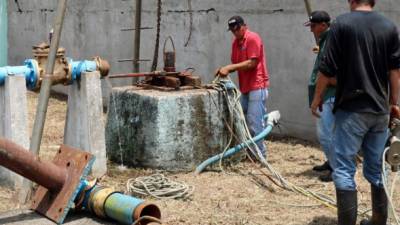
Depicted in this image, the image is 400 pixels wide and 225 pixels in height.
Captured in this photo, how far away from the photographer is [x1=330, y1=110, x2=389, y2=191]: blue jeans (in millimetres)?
4547

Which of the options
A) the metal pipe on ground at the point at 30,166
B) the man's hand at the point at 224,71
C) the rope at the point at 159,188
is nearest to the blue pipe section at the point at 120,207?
the metal pipe on ground at the point at 30,166

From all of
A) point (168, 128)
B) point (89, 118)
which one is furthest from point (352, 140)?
point (89, 118)

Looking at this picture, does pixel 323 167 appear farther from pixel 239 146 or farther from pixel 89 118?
pixel 89 118

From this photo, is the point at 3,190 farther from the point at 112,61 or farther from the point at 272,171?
the point at 112,61

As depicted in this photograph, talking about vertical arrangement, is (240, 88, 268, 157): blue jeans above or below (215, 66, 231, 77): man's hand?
below

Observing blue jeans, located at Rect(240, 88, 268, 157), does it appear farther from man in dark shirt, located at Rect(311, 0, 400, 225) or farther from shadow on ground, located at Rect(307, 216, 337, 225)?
man in dark shirt, located at Rect(311, 0, 400, 225)

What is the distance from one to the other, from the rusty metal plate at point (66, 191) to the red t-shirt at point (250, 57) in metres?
2.46

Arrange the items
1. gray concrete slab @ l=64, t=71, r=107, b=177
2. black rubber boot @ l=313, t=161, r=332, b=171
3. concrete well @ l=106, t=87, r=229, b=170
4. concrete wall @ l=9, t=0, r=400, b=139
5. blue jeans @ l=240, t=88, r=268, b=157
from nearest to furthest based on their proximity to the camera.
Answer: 1. gray concrete slab @ l=64, t=71, r=107, b=177
2. concrete well @ l=106, t=87, r=229, b=170
3. black rubber boot @ l=313, t=161, r=332, b=171
4. blue jeans @ l=240, t=88, r=268, b=157
5. concrete wall @ l=9, t=0, r=400, b=139

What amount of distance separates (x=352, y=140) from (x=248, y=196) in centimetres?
156

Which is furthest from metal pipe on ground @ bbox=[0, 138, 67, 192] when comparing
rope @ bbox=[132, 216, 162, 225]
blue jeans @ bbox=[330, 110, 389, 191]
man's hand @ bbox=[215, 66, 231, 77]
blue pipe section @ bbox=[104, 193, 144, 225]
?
man's hand @ bbox=[215, 66, 231, 77]

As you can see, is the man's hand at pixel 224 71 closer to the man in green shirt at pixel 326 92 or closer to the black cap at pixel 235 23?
the black cap at pixel 235 23

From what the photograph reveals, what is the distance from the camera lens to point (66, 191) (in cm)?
500

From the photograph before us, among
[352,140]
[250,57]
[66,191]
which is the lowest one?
[66,191]

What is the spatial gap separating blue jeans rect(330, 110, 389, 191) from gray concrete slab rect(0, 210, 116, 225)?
173 cm
